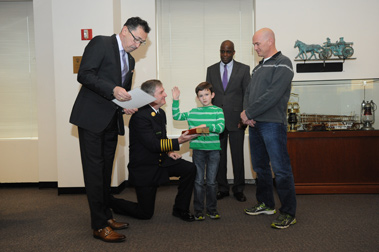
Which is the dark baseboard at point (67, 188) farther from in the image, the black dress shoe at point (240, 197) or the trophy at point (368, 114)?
the trophy at point (368, 114)

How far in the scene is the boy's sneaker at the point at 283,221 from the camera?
10.1 feet

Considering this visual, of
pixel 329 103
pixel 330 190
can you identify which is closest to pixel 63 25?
pixel 329 103

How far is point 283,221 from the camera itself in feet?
10.1

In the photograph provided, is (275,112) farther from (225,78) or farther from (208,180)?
(225,78)

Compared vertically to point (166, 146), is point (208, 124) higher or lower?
higher

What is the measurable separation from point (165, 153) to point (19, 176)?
2.91 meters

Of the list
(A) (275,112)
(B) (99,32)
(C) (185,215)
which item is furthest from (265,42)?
(B) (99,32)

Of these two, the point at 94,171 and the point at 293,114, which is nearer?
the point at 94,171

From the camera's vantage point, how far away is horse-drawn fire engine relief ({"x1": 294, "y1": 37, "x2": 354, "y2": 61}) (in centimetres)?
483

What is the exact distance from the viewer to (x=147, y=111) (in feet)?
10.7

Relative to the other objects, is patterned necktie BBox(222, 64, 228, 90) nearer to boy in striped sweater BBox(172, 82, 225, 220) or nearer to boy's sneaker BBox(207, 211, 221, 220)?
boy in striped sweater BBox(172, 82, 225, 220)

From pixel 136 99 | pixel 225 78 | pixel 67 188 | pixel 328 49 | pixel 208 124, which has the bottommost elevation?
pixel 67 188

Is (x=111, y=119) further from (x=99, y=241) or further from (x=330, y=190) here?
(x=330, y=190)

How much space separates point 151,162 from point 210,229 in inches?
30.9
